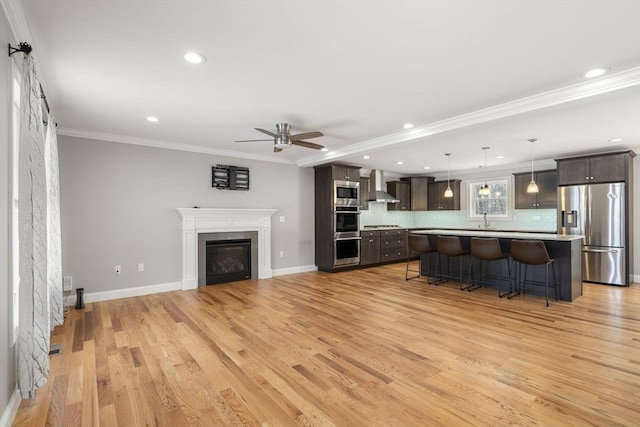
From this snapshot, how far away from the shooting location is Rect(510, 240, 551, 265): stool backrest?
14.1 feet

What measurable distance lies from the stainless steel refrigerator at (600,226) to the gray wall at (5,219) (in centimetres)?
802

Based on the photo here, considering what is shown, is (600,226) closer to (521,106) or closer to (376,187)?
(521,106)

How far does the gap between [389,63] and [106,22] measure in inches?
82.2

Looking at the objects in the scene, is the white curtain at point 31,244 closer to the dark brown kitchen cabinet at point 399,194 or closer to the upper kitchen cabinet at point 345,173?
the upper kitchen cabinet at point 345,173

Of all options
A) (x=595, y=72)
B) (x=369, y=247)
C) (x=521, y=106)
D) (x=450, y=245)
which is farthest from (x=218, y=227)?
(x=595, y=72)

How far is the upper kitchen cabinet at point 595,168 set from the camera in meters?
5.57

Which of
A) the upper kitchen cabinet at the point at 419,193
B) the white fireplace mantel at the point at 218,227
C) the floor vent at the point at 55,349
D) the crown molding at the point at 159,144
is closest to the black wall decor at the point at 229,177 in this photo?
the crown molding at the point at 159,144

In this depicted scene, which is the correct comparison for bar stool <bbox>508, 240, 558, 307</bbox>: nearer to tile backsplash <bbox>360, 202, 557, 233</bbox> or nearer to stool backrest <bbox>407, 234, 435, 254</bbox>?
stool backrest <bbox>407, 234, 435, 254</bbox>

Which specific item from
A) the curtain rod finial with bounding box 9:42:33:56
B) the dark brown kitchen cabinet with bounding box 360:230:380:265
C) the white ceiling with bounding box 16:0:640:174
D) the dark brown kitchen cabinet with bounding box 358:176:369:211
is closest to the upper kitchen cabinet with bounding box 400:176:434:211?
the dark brown kitchen cabinet with bounding box 358:176:369:211

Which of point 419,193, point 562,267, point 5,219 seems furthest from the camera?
point 419,193

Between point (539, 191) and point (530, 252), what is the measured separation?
3328 millimetres

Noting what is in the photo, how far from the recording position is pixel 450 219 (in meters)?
9.02

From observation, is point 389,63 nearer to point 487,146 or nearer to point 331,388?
point 331,388

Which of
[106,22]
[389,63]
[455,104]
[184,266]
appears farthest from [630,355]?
[184,266]
